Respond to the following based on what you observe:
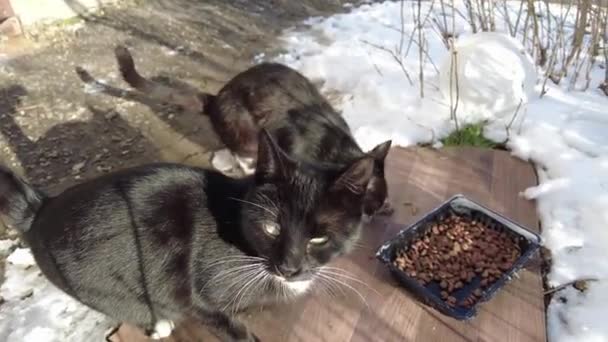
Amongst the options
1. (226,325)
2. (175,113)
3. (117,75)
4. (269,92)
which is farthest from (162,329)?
(117,75)

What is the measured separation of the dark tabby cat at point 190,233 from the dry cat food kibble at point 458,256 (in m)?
0.49

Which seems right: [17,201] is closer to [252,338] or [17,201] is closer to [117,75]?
[252,338]

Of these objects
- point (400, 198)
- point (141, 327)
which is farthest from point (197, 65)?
point (141, 327)

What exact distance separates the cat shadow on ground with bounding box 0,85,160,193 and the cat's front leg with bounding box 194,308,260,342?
136 cm

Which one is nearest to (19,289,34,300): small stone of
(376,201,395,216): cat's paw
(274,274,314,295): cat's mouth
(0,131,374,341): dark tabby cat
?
(0,131,374,341): dark tabby cat

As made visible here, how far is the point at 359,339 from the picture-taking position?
5.98 feet

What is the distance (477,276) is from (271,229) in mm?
904

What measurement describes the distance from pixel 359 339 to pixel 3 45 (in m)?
3.65

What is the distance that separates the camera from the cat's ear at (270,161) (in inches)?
56.8

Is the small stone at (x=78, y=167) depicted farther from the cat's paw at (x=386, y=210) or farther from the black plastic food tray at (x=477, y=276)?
the black plastic food tray at (x=477, y=276)

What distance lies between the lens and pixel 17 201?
166 cm

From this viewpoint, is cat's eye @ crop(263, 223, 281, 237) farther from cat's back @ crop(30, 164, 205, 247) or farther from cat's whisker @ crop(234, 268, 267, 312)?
cat's back @ crop(30, 164, 205, 247)

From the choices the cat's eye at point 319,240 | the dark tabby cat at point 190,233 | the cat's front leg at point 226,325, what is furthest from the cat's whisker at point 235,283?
the cat's eye at point 319,240

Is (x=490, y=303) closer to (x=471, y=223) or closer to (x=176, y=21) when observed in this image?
(x=471, y=223)
